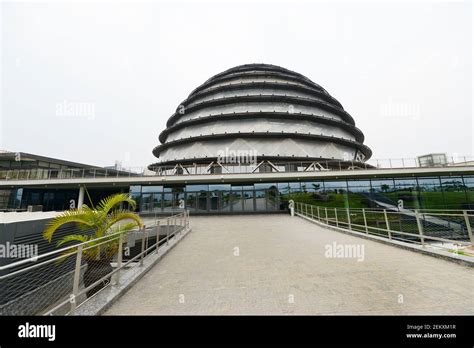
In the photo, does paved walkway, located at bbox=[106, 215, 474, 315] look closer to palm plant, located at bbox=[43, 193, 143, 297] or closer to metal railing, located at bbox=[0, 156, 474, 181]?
palm plant, located at bbox=[43, 193, 143, 297]

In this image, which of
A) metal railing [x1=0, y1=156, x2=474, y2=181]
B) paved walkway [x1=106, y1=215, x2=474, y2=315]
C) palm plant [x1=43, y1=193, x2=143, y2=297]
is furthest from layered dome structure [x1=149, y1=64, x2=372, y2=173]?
palm plant [x1=43, y1=193, x2=143, y2=297]

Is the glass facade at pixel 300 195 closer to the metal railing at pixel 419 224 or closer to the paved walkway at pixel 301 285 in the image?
the metal railing at pixel 419 224

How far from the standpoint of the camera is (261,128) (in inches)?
940

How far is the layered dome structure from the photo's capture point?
2244 centimetres

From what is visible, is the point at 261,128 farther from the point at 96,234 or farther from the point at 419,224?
the point at 96,234

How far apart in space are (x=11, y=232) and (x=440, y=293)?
452 inches

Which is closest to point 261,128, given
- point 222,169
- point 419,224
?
point 222,169

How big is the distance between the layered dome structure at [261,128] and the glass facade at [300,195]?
242cm

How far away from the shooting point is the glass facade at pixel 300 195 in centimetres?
1848

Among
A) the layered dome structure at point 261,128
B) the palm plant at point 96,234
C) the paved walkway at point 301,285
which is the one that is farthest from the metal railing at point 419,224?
the layered dome structure at point 261,128

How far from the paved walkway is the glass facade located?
43.4 ft

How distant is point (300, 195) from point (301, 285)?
54.3ft
